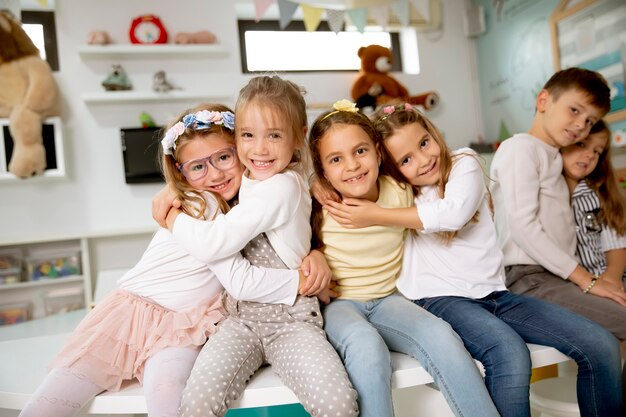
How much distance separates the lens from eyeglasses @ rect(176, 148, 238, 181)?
1.32 m

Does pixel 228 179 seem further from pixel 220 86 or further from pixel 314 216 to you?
pixel 220 86

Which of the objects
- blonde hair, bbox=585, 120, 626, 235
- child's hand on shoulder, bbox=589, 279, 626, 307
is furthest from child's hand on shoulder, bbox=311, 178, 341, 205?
blonde hair, bbox=585, 120, 626, 235

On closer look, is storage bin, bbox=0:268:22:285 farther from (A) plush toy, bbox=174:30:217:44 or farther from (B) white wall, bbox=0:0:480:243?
(A) plush toy, bbox=174:30:217:44

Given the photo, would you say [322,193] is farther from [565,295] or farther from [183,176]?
[565,295]

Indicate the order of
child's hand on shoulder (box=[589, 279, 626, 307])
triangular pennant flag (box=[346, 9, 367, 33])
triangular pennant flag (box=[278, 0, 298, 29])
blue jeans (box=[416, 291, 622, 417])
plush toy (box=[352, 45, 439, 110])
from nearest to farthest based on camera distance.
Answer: blue jeans (box=[416, 291, 622, 417]) → child's hand on shoulder (box=[589, 279, 626, 307]) → triangular pennant flag (box=[278, 0, 298, 29]) → triangular pennant flag (box=[346, 9, 367, 33]) → plush toy (box=[352, 45, 439, 110])

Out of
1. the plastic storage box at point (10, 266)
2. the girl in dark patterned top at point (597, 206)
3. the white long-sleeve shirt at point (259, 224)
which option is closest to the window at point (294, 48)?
the plastic storage box at point (10, 266)

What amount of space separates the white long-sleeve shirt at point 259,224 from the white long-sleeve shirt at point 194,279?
0.05 m

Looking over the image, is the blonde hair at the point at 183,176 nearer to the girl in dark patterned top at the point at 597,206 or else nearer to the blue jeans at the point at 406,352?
the blue jeans at the point at 406,352

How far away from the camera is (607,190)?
1665 millimetres

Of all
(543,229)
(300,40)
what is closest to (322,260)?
(543,229)

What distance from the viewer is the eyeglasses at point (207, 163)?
132 centimetres

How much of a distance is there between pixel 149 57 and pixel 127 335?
2.86 meters

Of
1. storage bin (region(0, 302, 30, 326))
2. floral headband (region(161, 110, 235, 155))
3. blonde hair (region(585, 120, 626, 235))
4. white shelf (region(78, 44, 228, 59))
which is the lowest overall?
storage bin (region(0, 302, 30, 326))

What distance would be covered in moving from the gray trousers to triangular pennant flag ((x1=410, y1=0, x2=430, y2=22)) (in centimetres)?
300
